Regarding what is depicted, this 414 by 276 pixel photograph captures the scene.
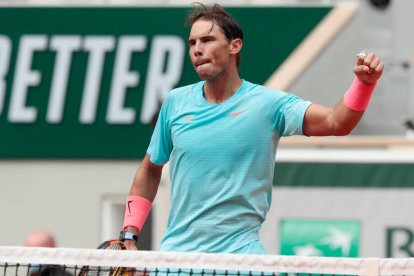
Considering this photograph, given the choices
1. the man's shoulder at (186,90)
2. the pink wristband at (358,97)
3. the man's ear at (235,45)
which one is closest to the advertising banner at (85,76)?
the man's shoulder at (186,90)

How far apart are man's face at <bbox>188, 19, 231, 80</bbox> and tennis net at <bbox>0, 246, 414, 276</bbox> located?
2.98 feet

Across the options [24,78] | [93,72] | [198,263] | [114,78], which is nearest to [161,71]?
[114,78]

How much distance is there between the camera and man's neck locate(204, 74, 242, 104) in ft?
25.2

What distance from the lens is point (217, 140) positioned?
24.7 ft

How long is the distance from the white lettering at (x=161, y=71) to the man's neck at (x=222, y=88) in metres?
11.8

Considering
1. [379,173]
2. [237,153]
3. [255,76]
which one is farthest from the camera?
[255,76]

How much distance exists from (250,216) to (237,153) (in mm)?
310

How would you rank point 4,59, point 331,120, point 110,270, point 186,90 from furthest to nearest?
point 4,59 → point 110,270 → point 186,90 → point 331,120

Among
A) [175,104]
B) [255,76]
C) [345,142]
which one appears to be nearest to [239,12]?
[255,76]

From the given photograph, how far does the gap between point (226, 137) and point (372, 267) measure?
39.2 inches

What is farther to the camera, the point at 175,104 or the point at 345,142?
the point at 345,142

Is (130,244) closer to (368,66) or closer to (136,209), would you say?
(136,209)

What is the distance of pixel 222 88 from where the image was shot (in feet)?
25.2

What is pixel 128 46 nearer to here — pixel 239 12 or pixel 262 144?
pixel 239 12
